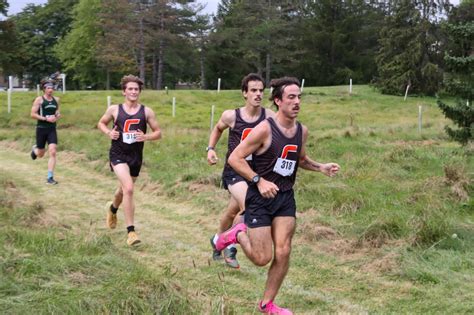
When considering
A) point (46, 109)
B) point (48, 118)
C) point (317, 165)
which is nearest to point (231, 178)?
point (317, 165)

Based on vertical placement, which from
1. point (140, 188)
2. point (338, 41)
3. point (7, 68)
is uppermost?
point (338, 41)

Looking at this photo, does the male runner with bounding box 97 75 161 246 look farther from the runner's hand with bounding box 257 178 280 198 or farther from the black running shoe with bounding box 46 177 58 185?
the black running shoe with bounding box 46 177 58 185

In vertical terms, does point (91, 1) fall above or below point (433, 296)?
above

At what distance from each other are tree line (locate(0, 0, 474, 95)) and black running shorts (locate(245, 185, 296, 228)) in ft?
126

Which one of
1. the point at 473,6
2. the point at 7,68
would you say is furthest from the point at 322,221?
the point at 7,68

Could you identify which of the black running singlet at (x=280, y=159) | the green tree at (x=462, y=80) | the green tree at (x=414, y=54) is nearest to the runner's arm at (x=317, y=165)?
the black running singlet at (x=280, y=159)

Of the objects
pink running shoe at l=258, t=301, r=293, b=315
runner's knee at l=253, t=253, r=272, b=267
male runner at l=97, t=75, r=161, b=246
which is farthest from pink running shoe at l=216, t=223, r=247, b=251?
male runner at l=97, t=75, r=161, b=246

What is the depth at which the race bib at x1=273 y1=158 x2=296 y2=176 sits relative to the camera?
14.4ft

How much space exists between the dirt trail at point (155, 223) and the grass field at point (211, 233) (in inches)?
1.1

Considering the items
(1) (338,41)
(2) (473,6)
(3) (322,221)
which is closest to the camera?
(3) (322,221)

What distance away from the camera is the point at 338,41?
2351 inches

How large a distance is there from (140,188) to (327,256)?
522 centimetres

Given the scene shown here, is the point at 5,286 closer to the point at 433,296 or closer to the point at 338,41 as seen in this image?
the point at 433,296

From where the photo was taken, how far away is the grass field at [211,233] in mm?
4277
